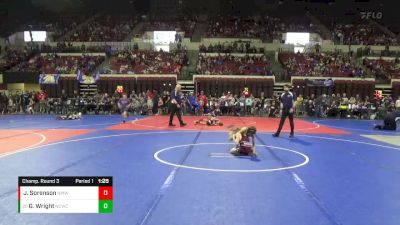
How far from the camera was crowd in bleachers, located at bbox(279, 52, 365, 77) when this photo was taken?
28.7 metres

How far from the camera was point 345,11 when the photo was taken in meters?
40.2

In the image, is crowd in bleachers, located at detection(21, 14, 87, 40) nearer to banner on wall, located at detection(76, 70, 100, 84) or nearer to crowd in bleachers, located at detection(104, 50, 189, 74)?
crowd in bleachers, located at detection(104, 50, 189, 74)

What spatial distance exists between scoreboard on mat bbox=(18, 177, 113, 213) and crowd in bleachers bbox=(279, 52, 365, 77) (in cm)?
2680

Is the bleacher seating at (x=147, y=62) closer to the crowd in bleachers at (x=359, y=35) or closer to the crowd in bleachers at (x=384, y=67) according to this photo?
the crowd in bleachers at (x=384, y=67)

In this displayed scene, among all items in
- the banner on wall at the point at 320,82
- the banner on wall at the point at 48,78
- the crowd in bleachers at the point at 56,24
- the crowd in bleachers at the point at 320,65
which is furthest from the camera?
the crowd in bleachers at the point at 56,24

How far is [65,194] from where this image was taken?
3416mm

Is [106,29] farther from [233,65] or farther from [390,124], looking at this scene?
[390,124]

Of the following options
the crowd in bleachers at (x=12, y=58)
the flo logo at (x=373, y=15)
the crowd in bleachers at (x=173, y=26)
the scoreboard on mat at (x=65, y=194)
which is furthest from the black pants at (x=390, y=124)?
the crowd in bleachers at (x=12, y=58)

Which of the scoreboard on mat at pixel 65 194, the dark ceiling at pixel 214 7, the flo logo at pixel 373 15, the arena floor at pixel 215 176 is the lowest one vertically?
the arena floor at pixel 215 176

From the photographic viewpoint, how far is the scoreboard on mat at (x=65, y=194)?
11.2 ft

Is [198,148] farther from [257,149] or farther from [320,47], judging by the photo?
[320,47]

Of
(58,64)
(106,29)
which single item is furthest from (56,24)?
(58,64)

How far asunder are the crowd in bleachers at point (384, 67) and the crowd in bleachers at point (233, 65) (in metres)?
8.09

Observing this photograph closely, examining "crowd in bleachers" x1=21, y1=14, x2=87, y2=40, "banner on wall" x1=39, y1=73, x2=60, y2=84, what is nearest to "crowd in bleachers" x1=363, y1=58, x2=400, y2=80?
"banner on wall" x1=39, y1=73, x2=60, y2=84
